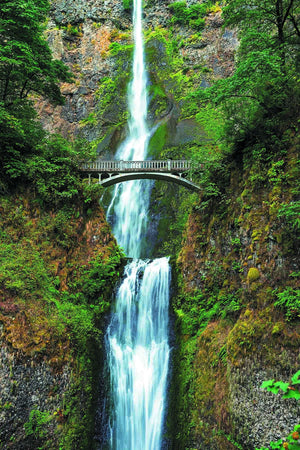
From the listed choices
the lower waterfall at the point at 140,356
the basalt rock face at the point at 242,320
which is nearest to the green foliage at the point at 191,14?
the basalt rock face at the point at 242,320

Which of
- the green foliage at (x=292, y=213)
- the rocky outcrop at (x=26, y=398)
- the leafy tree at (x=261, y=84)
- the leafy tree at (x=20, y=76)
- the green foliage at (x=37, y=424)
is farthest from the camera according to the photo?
the leafy tree at (x=20, y=76)

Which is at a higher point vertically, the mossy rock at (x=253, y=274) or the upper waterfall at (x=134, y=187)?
the upper waterfall at (x=134, y=187)

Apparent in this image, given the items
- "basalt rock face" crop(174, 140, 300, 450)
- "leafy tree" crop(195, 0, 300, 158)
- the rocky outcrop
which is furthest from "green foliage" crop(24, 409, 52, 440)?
"leafy tree" crop(195, 0, 300, 158)

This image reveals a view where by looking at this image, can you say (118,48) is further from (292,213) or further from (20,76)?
(292,213)

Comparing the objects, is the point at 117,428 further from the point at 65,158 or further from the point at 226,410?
the point at 65,158

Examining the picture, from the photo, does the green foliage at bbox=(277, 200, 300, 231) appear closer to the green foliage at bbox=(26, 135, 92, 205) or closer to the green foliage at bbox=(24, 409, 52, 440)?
the green foliage at bbox=(24, 409, 52, 440)

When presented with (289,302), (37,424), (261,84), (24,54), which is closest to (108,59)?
(24,54)

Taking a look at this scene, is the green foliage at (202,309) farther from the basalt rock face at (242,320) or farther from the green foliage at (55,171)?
the green foliage at (55,171)
